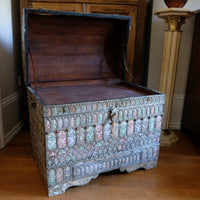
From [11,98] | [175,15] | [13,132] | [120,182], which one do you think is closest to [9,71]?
[11,98]

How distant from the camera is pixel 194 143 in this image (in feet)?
7.05

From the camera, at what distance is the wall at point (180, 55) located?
7.31 ft

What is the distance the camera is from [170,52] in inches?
77.4

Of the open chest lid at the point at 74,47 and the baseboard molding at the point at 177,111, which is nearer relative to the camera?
the open chest lid at the point at 74,47

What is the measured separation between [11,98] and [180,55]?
1786 mm

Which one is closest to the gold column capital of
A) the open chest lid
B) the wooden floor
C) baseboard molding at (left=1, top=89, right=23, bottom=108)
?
the open chest lid

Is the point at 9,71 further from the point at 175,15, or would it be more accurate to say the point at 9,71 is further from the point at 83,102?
the point at 175,15

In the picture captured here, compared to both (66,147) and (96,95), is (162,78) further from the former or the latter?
(66,147)

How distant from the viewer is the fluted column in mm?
1815

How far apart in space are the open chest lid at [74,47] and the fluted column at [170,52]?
15.4 inches

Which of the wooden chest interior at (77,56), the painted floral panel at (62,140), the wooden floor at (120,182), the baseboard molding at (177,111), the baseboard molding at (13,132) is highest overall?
the wooden chest interior at (77,56)

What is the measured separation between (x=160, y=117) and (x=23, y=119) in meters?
1.56

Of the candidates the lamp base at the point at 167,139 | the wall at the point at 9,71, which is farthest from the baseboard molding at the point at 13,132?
the lamp base at the point at 167,139

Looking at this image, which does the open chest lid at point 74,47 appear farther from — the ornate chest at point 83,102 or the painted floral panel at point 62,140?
the painted floral panel at point 62,140
